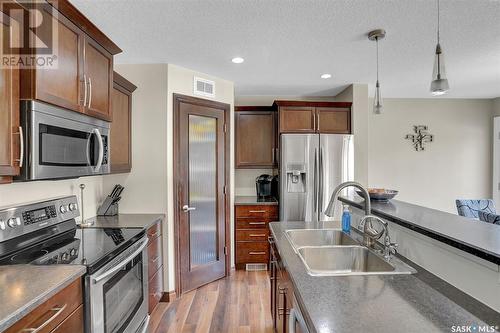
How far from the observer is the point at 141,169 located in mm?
3062

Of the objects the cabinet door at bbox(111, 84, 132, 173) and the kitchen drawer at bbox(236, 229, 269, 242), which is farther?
the kitchen drawer at bbox(236, 229, 269, 242)

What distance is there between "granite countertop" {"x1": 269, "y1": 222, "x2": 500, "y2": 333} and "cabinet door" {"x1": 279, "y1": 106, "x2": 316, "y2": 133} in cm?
273

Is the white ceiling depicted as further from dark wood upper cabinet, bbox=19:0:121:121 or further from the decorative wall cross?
the decorative wall cross

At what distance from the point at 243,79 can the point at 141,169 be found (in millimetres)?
1738

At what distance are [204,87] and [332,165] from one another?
194 centimetres

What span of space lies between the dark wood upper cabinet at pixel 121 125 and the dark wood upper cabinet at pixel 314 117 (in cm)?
193

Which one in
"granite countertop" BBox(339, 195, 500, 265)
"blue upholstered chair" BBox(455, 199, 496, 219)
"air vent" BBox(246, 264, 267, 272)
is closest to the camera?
"granite countertop" BBox(339, 195, 500, 265)

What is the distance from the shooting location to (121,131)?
2.76 metres

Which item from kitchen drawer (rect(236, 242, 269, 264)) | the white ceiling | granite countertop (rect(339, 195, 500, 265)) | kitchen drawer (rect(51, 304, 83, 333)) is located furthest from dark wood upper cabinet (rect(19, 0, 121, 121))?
kitchen drawer (rect(236, 242, 269, 264))

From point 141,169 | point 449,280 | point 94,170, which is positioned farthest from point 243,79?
point 449,280

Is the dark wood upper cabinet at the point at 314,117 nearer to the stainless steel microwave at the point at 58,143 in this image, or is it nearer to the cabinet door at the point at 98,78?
the cabinet door at the point at 98,78

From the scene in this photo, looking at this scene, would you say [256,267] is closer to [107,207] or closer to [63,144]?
[107,207]

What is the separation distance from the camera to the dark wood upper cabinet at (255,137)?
417 centimetres

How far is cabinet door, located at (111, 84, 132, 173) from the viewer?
2.59 metres
